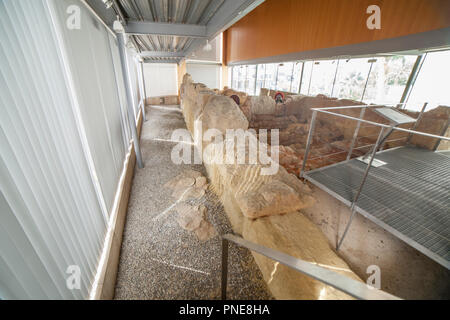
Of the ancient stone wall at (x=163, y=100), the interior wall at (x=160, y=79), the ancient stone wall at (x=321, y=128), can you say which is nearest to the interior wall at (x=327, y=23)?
the ancient stone wall at (x=321, y=128)

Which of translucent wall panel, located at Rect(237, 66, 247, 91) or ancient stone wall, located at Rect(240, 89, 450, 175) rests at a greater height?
translucent wall panel, located at Rect(237, 66, 247, 91)

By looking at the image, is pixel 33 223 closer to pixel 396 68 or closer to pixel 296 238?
pixel 296 238

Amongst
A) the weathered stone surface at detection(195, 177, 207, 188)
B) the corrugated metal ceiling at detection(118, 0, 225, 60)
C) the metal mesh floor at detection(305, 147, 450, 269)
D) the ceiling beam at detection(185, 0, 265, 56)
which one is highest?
the corrugated metal ceiling at detection(118, 0, 225, 60)

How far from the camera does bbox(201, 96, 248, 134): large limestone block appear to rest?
3.96 metres

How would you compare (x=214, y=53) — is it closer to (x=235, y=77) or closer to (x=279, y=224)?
(x=235, y=77)

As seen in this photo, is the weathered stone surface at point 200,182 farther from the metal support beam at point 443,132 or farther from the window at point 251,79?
the window at point 251,79

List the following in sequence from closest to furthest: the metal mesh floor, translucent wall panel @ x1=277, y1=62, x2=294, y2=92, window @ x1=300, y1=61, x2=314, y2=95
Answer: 1. the metal mesh floor
2. window @ x1=300, y1=61, x2=314, y2=95
3. translucent wall panel @ x1=277, y1=62, x2=294, y2=92

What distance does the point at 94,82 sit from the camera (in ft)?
8.08

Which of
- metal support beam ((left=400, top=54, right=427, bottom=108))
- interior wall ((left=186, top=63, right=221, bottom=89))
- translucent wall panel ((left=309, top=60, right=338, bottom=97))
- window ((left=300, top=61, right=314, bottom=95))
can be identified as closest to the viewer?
metal support beam ((left=400, top=54, right=427, bottom=108))

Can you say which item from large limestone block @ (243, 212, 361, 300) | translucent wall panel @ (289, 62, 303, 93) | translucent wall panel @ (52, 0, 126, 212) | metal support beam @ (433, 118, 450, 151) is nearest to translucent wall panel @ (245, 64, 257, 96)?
translucent wall panel @ (289, 62, 303, 93)

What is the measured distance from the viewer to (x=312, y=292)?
162 centimetres

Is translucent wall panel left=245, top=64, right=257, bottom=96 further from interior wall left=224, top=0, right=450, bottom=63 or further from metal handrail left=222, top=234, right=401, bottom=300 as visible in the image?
metal handrail left=222, top=234, right=401, bottom=300

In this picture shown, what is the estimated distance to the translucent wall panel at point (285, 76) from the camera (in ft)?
40.1

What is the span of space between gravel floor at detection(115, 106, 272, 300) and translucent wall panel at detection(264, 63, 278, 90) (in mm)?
12770
